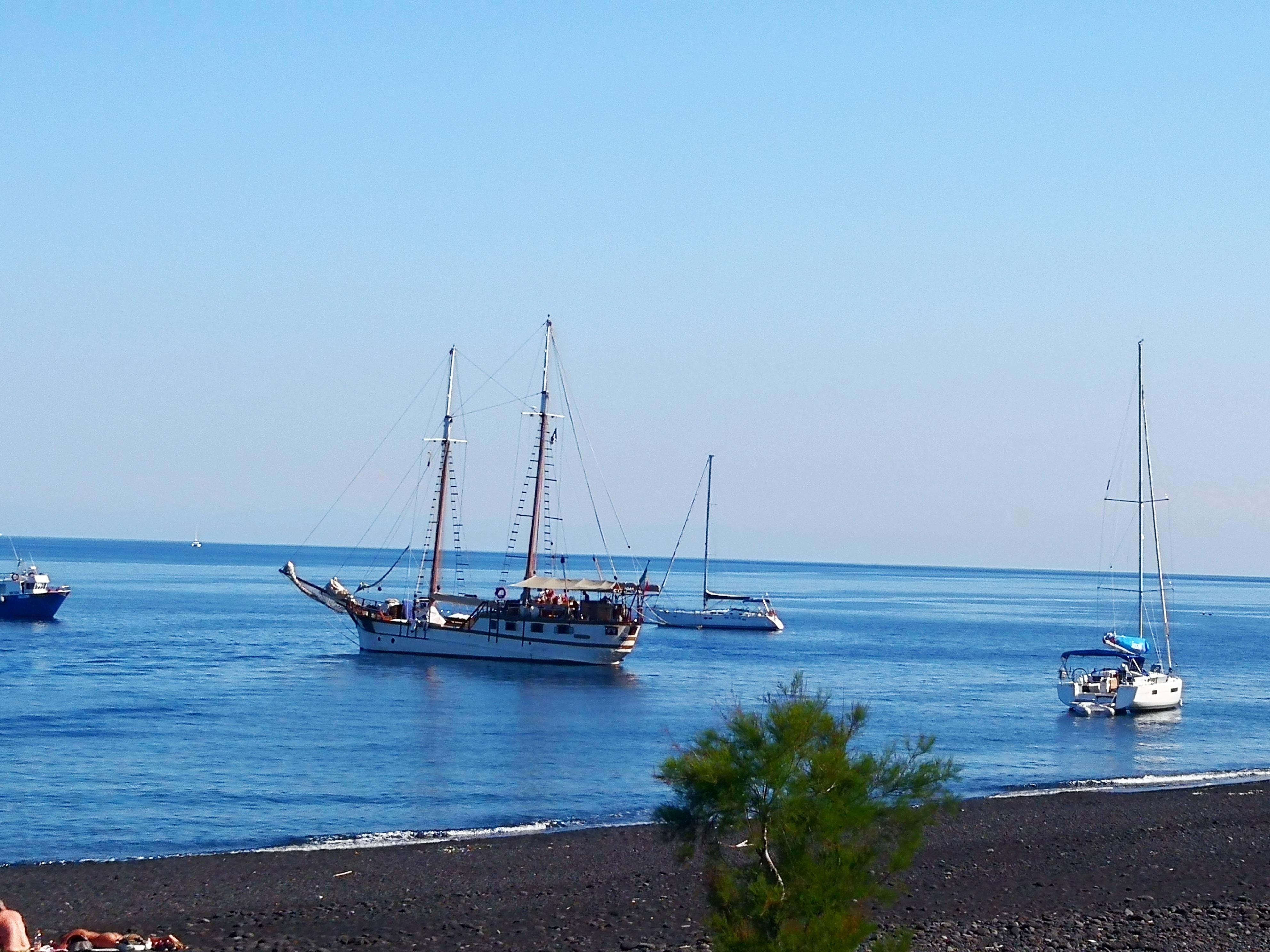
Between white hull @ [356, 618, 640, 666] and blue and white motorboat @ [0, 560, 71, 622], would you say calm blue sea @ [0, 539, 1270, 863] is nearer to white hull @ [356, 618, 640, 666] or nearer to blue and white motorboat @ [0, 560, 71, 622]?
white hull @ [356, 618, 640, 666]

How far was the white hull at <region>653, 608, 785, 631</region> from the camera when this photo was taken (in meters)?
110

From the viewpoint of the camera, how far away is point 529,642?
75000 mm

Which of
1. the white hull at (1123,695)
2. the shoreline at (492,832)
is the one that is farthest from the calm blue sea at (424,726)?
the white hull at (1123,695)

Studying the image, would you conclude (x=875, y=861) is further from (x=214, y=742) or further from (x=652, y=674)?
(x=652, y=674)

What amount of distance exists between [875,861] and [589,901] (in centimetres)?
911

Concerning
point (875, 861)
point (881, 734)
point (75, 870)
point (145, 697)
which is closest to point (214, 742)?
point (145, 697)

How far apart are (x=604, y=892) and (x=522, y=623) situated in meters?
53.7

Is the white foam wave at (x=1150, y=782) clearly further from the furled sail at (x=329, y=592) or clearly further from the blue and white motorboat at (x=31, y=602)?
the blue and white motorboat at (x=31, y=602)

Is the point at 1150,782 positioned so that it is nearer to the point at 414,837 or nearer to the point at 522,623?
the point at 414,837

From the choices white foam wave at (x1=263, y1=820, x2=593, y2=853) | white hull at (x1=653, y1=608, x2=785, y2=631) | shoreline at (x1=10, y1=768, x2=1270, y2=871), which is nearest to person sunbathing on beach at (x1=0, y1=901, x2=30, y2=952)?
shoreline at (x1=10, y1=768, x2=1270, y2=871)

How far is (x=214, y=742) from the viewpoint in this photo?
42125 millimetres

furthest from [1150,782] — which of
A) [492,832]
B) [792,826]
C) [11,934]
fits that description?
[11,934]

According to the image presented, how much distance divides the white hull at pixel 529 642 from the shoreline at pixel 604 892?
44.5 m

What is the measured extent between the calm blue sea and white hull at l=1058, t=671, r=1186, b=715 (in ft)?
3.78
